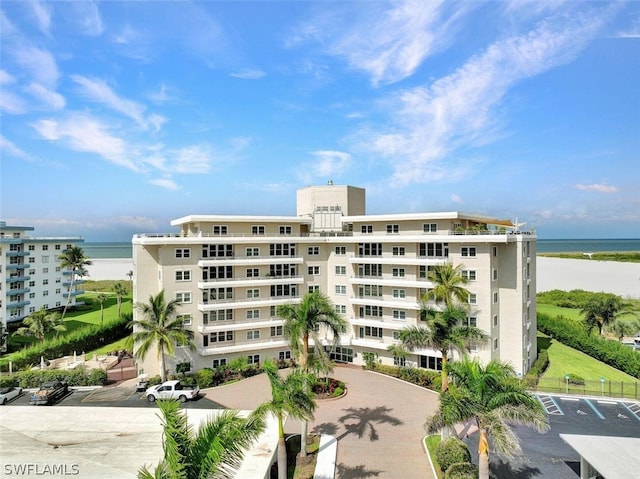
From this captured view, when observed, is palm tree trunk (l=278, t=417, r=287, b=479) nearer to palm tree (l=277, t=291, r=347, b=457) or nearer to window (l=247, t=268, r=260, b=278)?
Result: palm tree (l=277, t=291, r=347, b=457)

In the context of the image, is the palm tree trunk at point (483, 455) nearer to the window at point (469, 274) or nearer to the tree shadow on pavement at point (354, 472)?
the tree shadow on pavement at point (354, 472)

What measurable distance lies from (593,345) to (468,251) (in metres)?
19.2

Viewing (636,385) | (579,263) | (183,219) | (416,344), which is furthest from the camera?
(579,263)

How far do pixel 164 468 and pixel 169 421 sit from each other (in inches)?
48.0

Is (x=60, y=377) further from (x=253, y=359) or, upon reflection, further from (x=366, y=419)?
(x=366, y=419)

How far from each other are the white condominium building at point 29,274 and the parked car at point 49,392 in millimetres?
33169

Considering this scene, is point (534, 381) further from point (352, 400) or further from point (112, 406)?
point (112, 406)

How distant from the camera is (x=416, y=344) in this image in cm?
2862

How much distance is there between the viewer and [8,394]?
31016 millimetres

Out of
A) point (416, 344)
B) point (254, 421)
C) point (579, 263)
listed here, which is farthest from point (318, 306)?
point (579, 263)

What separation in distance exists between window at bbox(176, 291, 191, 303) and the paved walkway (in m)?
8.34

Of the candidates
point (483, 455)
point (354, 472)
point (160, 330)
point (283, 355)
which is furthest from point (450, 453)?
point (160, 330)

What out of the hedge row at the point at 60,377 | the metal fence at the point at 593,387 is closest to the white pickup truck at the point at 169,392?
the hedge row at the point at 60,377

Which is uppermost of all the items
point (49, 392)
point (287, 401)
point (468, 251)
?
point (468, 251)
